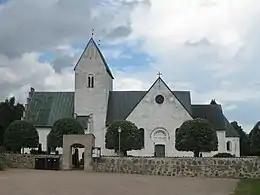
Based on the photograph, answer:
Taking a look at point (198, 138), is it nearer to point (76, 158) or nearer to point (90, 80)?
point (76, 158)

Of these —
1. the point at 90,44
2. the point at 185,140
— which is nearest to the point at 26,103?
the point at 90,44

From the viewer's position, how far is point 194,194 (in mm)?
21172

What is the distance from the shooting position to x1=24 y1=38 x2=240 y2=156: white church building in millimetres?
64812

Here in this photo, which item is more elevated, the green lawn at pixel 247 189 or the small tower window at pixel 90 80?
the small tower window at pixel 90 80

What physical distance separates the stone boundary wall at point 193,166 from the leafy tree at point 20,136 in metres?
17.6

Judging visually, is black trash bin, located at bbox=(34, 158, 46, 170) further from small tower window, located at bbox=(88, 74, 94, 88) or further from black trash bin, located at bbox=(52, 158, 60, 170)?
small tower window, located at bbox=(88, 74, 94, 88)

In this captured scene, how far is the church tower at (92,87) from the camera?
67.5m

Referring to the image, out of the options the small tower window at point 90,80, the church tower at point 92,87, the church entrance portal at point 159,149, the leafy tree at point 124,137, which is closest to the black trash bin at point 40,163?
the leafy tree at point 124,137

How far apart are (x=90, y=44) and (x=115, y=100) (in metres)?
8.56

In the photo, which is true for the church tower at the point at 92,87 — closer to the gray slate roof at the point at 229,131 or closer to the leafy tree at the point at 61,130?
the leafy tree at the point at 61,130

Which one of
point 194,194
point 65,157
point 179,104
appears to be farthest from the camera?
point 179,104

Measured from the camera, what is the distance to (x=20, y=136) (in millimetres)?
55156

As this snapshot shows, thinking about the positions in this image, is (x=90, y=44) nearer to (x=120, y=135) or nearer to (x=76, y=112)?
(x=76, y=112)

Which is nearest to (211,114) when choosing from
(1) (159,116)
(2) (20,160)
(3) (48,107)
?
(1) (159,116)
